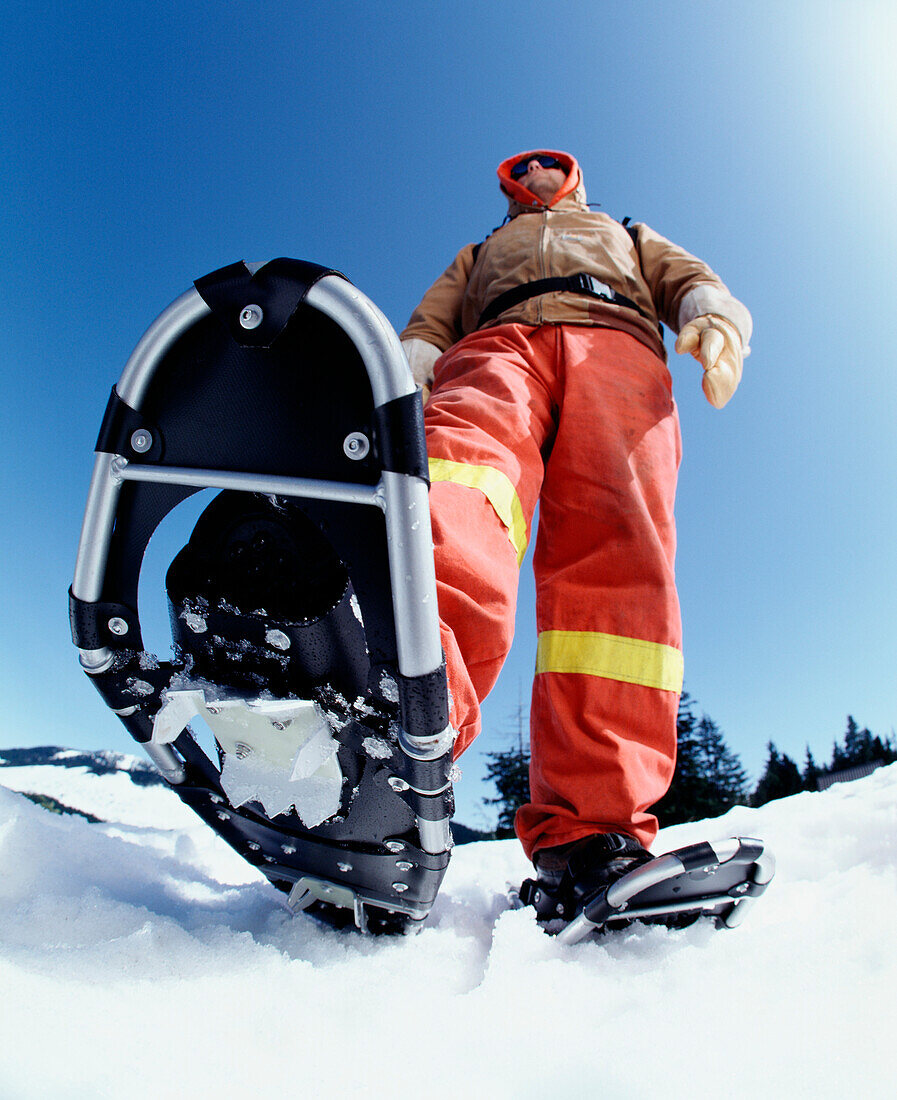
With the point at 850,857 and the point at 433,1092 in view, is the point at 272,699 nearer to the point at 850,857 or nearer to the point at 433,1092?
the point at 433,1092

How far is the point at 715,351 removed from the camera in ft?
5.47

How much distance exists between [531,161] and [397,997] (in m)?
2.79

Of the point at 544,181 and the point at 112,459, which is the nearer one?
the point at 112,459

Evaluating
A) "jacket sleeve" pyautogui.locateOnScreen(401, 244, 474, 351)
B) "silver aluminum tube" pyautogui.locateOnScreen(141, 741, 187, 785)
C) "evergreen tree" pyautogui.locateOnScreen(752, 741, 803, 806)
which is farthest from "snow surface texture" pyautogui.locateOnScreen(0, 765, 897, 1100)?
"evergreen tree" pyautogui.locateOnScreen(752, 741, 803, 806)

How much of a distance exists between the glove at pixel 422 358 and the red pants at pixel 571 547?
299 millimetres

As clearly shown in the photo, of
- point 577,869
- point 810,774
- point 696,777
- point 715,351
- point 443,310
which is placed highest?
point 443,310

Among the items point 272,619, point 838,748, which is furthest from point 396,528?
point 838,748

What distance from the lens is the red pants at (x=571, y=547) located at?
1.00 metres

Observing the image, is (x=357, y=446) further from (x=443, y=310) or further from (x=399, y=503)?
(x=443, y=310)

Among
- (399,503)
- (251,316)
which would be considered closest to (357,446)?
(399,503)

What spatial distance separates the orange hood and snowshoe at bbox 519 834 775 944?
211 centimetres

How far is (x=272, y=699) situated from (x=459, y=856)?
145 cm

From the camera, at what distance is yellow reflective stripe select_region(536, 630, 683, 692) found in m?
1.31

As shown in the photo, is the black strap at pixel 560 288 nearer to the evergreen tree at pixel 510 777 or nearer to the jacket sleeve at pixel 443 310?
the jacket sleeve at pixel 443 310
